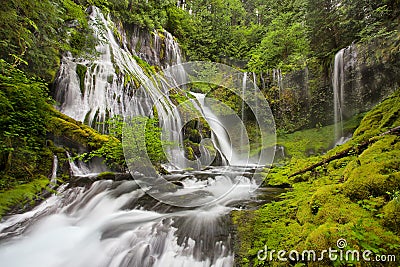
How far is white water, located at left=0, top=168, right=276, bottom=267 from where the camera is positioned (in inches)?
120

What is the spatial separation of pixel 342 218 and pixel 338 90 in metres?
9.42

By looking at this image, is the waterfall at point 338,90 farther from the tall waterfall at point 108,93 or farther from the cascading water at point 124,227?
the tall waterfall at point 108,93

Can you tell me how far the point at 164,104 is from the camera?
9.18 meters

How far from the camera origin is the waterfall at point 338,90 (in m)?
9.44

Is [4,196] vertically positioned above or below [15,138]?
below

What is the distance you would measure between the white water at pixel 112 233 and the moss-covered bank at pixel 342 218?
480 mm

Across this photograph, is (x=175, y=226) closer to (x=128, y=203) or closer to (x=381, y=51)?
(x=128, y=203)

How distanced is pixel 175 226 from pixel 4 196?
3.21 m

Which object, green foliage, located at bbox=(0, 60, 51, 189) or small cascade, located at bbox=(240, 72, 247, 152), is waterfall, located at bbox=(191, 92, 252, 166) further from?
green foliage, located at bbox=(0, 60, 51, 189)

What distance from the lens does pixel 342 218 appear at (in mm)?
2350

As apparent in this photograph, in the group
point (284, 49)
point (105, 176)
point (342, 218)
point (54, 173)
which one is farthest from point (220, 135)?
point (342, 218)

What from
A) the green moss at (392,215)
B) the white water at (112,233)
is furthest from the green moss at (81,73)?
the green moss at (392,215)

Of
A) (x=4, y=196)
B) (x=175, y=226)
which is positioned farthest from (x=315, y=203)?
(x=4, y=196)

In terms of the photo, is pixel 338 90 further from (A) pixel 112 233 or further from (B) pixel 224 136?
(A) pixel 112 233
